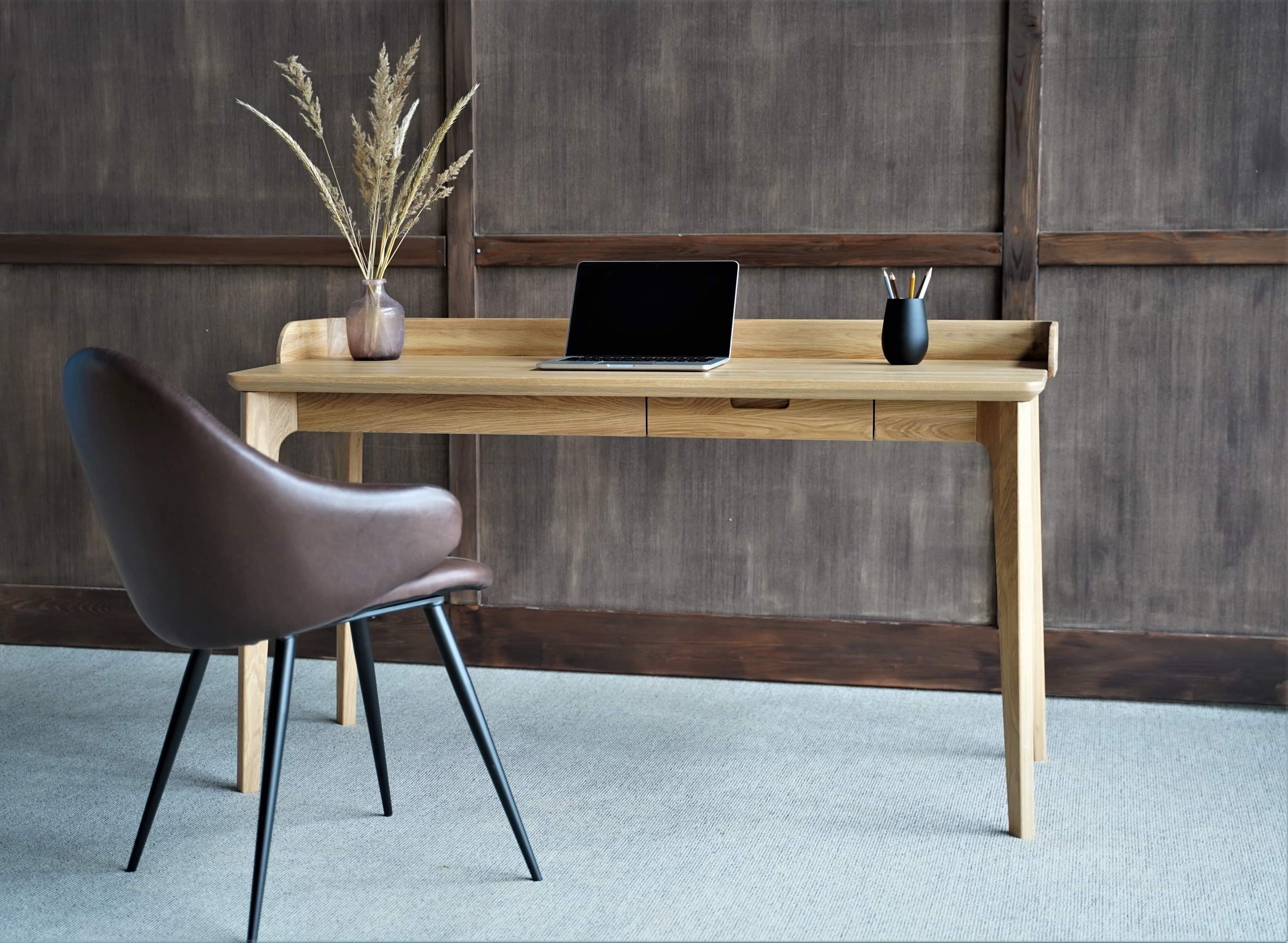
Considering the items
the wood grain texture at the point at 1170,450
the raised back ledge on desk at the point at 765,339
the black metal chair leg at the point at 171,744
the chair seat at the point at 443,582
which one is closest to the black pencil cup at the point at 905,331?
the raised back ledge on desk at the point at 765,339

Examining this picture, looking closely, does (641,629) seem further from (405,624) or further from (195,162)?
(195,162)

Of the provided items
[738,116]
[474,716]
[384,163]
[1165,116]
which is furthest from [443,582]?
[1165,116]

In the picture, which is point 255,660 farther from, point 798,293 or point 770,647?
point 798,293

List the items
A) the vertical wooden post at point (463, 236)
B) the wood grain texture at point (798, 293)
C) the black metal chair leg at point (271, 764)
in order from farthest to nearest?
the vertical wooden post at point (463, 236) < the wood grain texture at point (798, 293) < the black metal chair leg at point (271, 764)

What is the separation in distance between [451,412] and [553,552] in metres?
0.86

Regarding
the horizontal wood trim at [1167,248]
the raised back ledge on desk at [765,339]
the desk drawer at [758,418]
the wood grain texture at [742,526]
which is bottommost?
the wood grain texture at [742,526]

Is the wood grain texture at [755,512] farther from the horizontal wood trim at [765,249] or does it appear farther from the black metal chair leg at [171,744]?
the black metal chair leg at [171,744]

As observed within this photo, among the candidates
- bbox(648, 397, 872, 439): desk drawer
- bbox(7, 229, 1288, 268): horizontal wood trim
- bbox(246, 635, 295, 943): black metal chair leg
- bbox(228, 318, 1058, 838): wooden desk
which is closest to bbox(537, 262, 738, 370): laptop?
bbox(228, 318, 1058, 838): wooden desk

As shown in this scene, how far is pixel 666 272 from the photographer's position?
2500 mm

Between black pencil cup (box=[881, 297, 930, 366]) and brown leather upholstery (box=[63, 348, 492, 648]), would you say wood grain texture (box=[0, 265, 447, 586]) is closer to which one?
black pencil cup (box=[881, 297, 930, 366])

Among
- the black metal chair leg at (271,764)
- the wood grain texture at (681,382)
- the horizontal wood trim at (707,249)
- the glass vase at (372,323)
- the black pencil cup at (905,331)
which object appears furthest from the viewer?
the horizontal wood trim at (707,249)

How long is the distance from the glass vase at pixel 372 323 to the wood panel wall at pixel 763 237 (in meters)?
0.40

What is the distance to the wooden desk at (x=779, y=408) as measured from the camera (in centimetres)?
205

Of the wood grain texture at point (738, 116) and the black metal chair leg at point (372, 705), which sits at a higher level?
the wood grain texture at point (738, 116)
